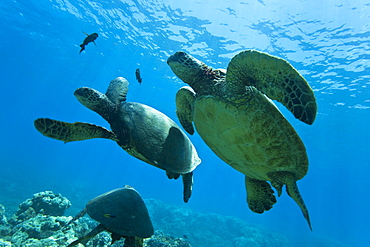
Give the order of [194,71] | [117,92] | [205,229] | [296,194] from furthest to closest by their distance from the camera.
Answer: [205,229] < [117,92] < [194,71] < [296,194]

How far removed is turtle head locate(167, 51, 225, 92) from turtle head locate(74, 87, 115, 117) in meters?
1.63

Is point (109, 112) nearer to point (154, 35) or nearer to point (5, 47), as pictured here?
point (154, 35)

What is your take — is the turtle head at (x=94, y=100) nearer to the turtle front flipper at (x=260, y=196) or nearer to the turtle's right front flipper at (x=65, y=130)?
the turtle's right front flipper at (x=65, y=130)

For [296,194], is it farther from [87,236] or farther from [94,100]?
[94,100]

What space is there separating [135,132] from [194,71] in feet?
5.96

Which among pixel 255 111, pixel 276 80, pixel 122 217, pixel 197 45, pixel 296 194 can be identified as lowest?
pixel 122 217

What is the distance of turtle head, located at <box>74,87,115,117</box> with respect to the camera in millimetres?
4324

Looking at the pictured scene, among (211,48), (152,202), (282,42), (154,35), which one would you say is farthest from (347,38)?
(152,202)

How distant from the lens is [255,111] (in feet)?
11.6

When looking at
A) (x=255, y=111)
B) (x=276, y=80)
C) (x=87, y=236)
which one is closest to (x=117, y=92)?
(x=87, y=236)

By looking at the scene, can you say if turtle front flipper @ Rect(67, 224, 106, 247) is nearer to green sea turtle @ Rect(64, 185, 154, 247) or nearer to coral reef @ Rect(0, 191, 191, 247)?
green sea turtle @ Rect(64, 185, 154, 247)

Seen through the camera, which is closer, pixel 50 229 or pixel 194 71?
pixel 194 71

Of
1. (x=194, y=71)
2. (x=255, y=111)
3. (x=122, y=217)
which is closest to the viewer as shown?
(x=255, y=111)

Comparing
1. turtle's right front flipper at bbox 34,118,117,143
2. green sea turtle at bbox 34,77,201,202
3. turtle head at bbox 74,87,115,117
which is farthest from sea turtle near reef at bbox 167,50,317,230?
turtle's right front flipper at bbox 34,118,117,143
